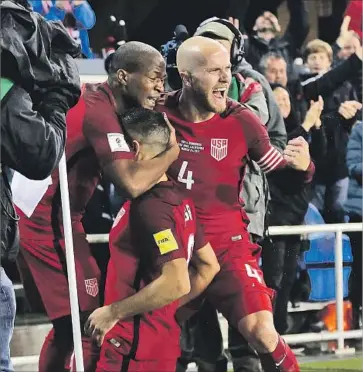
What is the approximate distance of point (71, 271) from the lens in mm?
2293

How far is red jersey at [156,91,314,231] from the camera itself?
2.46 metres

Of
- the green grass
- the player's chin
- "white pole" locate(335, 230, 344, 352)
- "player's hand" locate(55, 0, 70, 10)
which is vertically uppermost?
"player's hand" locate(55, 0, 70, 10)

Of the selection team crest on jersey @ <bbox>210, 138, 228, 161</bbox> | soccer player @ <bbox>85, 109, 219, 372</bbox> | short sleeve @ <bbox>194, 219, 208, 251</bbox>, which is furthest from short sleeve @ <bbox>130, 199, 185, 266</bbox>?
team crest on jersey @ <bbox>210, 138, 228, 161</bbox>

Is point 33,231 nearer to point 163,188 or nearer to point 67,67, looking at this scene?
point 163,188

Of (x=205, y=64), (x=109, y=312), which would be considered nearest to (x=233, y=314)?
(x=109, y=312)

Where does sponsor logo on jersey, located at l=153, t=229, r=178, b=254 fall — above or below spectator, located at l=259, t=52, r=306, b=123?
below

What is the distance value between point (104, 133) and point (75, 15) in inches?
14.0

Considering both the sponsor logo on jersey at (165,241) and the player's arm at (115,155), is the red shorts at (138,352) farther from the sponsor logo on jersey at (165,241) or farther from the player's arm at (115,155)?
the player's arm at (115,155)

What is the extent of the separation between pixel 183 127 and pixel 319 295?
1.05 m

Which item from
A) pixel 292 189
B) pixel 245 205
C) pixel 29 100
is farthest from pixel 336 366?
pixel 29 100

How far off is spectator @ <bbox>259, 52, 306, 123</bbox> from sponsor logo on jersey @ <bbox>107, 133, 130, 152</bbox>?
64 cm

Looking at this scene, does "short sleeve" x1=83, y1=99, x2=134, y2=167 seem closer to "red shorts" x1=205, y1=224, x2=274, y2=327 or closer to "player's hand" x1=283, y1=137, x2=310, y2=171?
"red shorts" x1=205, y1=224, x2=274, y2=327

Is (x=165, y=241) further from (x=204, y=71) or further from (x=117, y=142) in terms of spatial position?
(x=204, y=71)

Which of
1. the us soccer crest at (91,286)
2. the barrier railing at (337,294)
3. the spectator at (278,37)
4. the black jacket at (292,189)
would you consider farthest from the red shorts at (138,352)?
the spectator at (278,37)
